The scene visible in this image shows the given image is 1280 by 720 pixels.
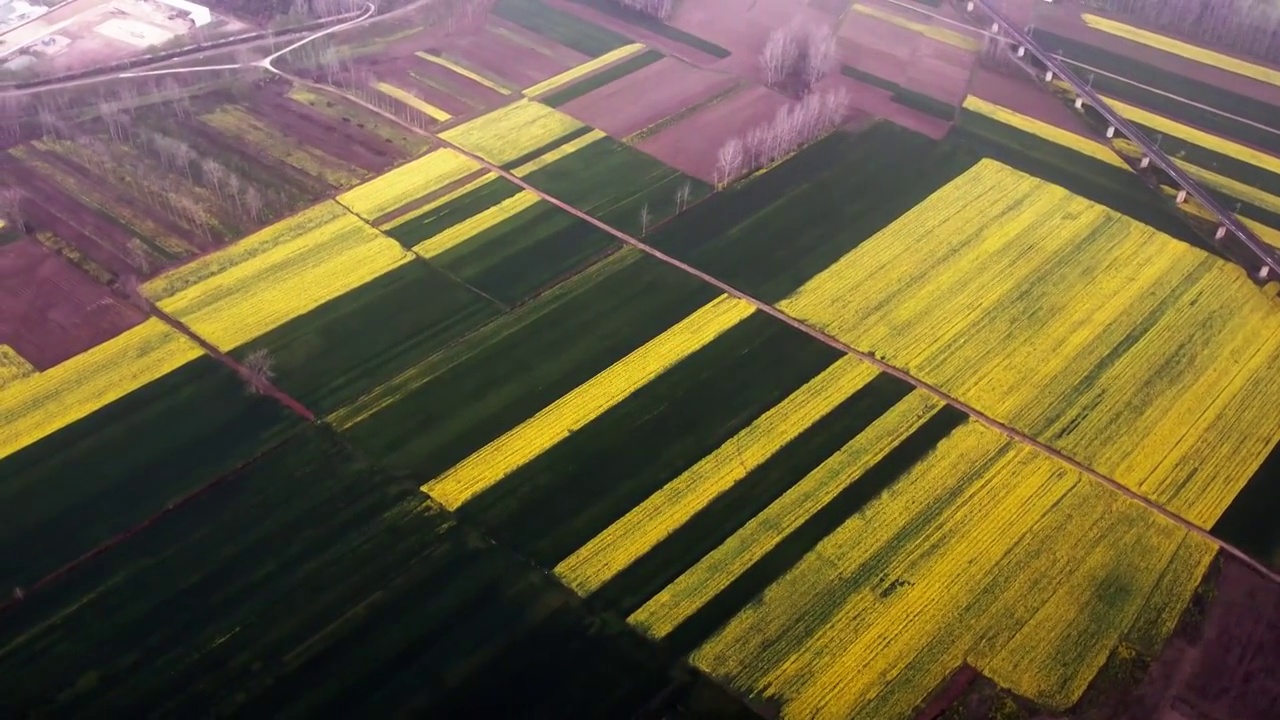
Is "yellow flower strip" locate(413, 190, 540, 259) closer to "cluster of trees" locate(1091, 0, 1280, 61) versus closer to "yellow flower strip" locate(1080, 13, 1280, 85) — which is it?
"yellow flower strip" locate(1080, 13, 1280, 85)

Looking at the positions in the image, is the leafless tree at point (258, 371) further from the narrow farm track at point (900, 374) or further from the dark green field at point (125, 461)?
the narrow farm track at point (900, 374)

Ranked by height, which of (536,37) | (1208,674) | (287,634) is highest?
(536,37)

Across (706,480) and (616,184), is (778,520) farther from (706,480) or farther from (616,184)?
(616,184)

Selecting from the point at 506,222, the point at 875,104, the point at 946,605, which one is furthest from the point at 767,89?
the point at 946,605

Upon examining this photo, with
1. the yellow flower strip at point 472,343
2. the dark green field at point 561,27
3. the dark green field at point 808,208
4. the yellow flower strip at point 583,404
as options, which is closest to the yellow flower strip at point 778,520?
the yellow flower strip at point 583,404

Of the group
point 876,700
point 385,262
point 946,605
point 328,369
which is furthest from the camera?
point 385,262

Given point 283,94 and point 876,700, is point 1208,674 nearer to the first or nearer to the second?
point 876,700

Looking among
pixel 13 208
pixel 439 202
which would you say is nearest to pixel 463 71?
pixel 439 202
